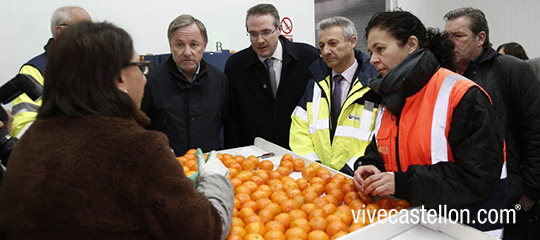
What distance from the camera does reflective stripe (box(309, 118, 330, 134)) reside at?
96.5 inches

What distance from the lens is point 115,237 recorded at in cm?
97

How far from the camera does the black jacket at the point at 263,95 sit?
3115mm

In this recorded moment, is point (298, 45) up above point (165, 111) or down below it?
above

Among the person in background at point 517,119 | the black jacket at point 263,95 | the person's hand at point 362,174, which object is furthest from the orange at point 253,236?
the black jacket at point 263,95

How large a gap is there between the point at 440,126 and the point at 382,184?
0.35 meters

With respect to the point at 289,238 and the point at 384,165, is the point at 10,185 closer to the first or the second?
the point at 289,238

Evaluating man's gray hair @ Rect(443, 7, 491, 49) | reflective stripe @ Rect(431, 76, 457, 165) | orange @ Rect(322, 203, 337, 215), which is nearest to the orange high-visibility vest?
reflective stripe @ Rect(431, 76, 457, 165)

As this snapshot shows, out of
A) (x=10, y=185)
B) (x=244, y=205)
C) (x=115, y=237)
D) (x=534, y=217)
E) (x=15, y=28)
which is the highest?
(x=15, y=28)

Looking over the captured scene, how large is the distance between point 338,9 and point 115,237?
28.6 ft

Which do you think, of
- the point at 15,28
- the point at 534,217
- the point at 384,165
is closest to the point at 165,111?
→ the point at 384,165

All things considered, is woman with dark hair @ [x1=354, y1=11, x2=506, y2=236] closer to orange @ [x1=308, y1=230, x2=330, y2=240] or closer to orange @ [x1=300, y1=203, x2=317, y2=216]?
orange @ [x1=300, y1=203, x2=317, y2=216]

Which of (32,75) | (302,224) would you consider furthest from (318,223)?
(32,75)

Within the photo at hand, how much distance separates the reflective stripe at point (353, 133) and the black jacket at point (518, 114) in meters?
0.88

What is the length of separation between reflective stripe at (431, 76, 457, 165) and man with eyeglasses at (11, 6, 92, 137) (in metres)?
1.81
